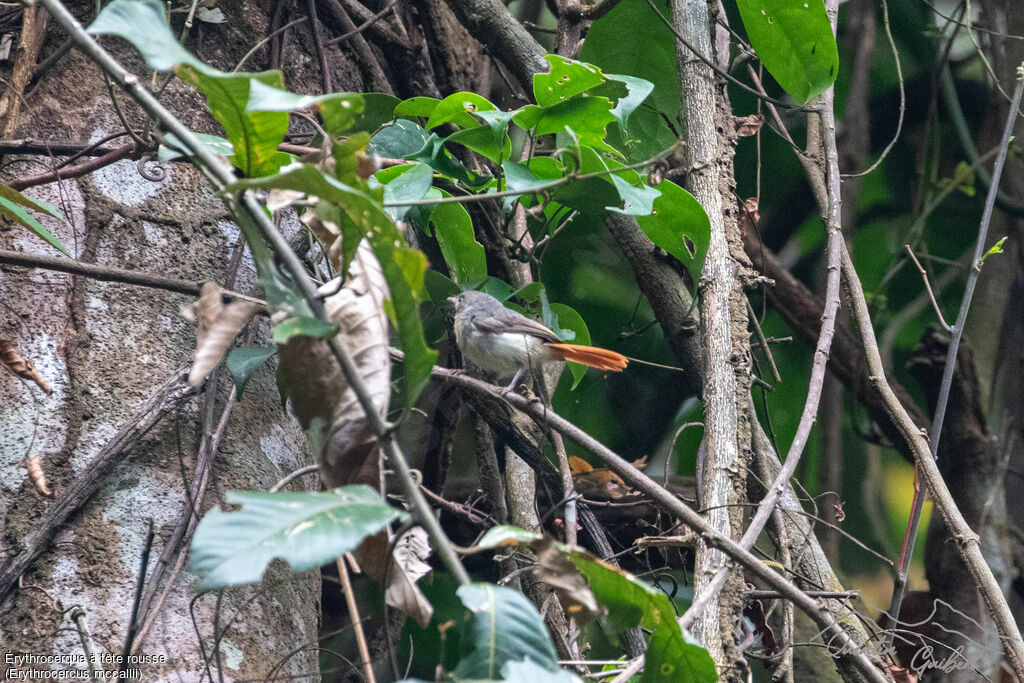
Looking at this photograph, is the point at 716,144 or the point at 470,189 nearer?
the point at 470,189

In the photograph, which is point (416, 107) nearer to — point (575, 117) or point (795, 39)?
point (575, 117)

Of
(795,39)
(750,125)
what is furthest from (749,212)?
(795,39)

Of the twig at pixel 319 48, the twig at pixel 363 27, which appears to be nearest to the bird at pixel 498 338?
the twig at pixel 319 48

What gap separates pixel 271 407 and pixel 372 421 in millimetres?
1213

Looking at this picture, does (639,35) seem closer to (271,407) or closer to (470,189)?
(470,189)

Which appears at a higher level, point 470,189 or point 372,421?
point 470,189

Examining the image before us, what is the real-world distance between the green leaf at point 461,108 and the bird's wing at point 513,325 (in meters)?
0.62

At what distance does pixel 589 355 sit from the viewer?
7.85 feet

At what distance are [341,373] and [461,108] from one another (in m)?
1.10

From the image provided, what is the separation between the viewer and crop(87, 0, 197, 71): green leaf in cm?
99

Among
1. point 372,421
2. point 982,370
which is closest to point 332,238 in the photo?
point 372,421

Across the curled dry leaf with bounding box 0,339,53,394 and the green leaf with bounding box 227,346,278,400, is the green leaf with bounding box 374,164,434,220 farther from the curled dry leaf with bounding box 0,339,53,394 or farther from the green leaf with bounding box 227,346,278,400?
the curled dry leaf with bounding box 0,339,53,394

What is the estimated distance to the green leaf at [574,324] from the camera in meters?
2.49

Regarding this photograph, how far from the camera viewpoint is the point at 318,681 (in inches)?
77.0
